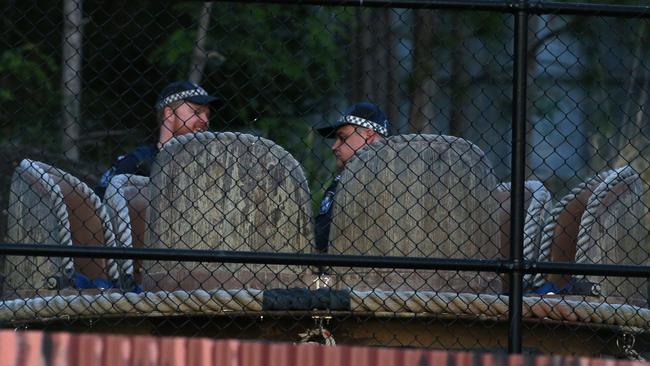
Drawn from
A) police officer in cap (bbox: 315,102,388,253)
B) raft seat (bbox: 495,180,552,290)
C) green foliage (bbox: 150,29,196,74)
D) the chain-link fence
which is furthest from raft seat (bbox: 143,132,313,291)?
green foliage (bbox: 150,29,196,74)

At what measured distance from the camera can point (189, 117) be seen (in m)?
7.28

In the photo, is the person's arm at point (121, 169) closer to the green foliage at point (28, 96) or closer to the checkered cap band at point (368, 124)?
the checkered cap band at point (368, 124)

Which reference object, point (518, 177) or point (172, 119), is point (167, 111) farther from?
point (518, 177)

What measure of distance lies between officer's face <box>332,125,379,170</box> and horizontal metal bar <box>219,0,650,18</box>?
132 cm

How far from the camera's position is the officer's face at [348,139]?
23.7ft

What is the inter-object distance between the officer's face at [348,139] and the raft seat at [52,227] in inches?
48.4

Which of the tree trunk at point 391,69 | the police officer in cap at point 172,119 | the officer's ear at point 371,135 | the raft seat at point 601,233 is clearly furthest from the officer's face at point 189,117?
the tree trunk at point 391,69

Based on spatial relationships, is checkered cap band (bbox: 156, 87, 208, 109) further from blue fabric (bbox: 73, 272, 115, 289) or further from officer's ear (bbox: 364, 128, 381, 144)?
blue fabric (bbox: 73, 272, 115, 289)

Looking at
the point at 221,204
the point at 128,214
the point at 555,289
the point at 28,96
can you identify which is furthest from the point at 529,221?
the point at 28,96

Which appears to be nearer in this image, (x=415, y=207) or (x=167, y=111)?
(x=415, y=207)

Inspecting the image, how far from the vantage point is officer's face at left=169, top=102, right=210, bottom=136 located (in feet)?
23.4

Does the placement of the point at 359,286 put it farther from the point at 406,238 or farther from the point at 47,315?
the point at 47,315

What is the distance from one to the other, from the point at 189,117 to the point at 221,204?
1195 millimetres

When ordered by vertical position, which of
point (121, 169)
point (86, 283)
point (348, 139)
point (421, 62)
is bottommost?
point (86, 283)
